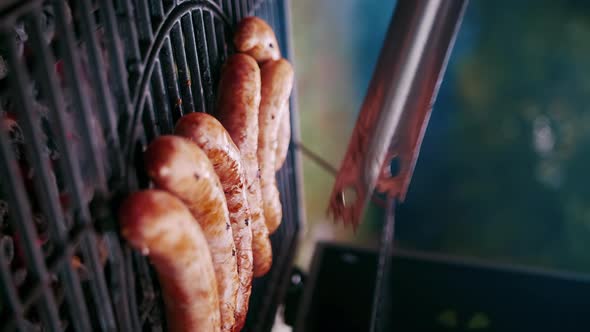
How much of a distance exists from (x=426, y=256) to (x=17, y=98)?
229 cm

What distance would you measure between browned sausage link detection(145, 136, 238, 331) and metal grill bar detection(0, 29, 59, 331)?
0.20m

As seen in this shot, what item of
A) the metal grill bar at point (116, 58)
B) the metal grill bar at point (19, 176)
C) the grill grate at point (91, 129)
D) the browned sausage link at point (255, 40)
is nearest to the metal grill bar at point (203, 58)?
the grill grate at point (91, 129)

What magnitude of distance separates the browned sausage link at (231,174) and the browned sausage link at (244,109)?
0.11 metres

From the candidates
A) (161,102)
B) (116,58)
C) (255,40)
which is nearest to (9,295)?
(116,58)

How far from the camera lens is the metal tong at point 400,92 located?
38.6 inches

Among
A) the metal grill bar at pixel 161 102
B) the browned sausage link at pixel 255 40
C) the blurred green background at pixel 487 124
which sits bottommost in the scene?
the blurred green background at pixel 487 124

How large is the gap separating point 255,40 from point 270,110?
0.24 meters

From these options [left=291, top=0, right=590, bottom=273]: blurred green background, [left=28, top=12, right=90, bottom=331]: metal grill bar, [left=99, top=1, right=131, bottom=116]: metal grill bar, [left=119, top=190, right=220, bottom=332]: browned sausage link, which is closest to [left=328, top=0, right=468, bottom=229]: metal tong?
[left=119, top=190, right=220, bottom=332]: browned sausage link

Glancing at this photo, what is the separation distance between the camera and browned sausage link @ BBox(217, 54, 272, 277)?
3.96ft

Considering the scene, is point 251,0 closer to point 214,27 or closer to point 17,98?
point 214,27

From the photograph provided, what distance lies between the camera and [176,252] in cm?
85

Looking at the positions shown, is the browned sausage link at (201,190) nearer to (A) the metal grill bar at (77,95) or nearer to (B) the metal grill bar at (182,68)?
(A) the metal grill bar at (77,95)

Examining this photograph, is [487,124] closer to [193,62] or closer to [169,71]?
[193,62]

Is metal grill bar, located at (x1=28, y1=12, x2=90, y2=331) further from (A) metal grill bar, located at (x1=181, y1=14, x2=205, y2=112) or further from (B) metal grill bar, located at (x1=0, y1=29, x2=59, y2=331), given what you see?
(A) metal grill bar, located at (x1=181, y1=14, x2=205, y2=112)
